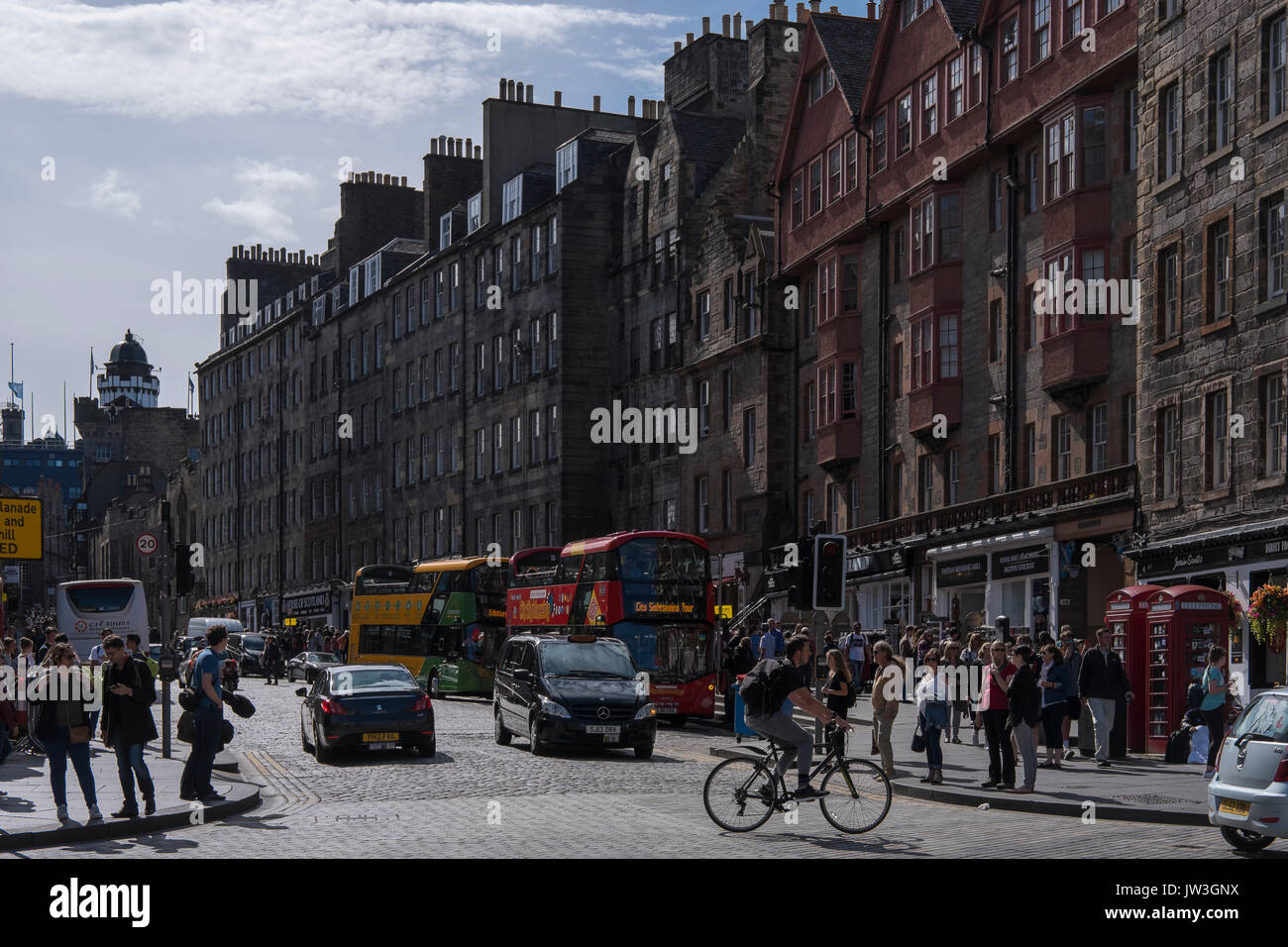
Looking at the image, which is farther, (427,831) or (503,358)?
(503,358)

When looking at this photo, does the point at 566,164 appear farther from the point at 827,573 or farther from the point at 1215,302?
the point at 827,573

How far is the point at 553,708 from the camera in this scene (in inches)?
1072

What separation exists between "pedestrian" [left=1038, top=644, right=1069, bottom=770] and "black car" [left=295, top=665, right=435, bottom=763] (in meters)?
9.07

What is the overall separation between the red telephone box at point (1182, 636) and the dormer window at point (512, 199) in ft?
169

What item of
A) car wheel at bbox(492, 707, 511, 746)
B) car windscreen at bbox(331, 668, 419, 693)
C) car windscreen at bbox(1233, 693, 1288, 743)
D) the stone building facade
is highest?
the stone building facade

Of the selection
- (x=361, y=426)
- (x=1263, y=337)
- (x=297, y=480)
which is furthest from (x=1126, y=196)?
(x=297, y=480)

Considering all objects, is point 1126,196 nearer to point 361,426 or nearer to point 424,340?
point 424,340

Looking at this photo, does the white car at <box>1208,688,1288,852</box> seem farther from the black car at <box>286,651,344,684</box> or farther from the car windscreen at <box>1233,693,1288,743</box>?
the black car at <box>286,651,344,684</box>

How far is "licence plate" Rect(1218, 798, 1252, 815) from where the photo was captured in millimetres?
14926

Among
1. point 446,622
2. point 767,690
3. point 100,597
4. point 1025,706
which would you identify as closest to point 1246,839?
point 767,690

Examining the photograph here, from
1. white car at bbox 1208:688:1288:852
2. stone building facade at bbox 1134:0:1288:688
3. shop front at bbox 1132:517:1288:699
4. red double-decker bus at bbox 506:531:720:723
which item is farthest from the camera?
red double-decker bus at bbox 506:531:720:723

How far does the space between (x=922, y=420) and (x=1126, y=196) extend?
9041 mm

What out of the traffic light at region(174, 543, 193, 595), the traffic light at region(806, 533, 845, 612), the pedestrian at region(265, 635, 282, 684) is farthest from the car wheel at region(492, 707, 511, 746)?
the pedestrian at region(265, 635, 282, 684)
